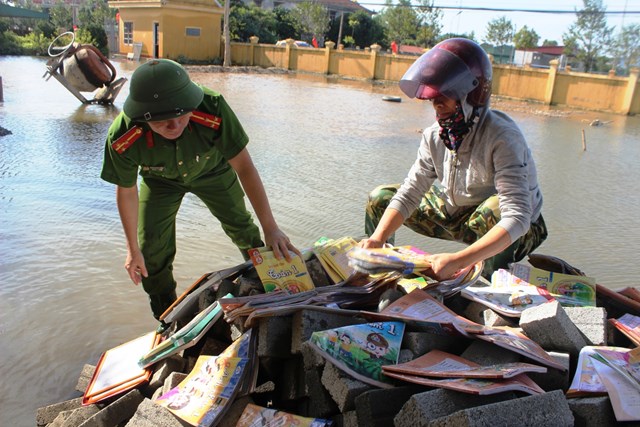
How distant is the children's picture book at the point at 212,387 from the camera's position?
1961mm

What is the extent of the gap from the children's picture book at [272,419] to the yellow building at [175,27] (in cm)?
3351

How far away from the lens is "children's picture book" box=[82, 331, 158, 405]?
7.93ft

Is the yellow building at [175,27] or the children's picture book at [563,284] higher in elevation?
the yellow building at [175,27]

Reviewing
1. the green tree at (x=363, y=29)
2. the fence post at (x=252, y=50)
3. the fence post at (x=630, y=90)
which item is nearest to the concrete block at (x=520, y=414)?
the fence post at (x=630, y=90)

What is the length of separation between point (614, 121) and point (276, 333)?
1987 centimetres

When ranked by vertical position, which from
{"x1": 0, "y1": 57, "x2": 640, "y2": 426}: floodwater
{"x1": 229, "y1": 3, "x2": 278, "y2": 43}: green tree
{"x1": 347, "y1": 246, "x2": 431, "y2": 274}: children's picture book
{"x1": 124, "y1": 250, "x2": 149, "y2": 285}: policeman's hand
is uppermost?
{"x1": 229, "y1": 3, "x2": 278, "y2": 43}: green tree

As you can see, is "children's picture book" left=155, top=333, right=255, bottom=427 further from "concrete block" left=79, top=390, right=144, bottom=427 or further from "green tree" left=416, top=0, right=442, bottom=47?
"green tree" left=416, top=0, right=442, bottom=47

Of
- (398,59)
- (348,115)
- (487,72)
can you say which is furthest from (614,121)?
(487,72)

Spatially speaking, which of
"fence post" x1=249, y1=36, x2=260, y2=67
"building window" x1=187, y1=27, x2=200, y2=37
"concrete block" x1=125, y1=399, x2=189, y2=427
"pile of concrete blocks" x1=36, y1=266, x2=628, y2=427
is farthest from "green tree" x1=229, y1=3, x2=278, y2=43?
"concrete block" x1=125, y1=399, x2=189, y2=427

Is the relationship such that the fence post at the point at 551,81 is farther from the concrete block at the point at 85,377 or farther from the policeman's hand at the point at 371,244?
the concrete block at the point at 85,377

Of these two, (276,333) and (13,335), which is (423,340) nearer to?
(276,333)

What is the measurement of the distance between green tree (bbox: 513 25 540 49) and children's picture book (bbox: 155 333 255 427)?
57.6 m

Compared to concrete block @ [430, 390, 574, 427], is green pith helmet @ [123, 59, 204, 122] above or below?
above

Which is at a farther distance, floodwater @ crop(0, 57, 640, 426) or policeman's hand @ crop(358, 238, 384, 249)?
floodwater @ crop(0, 57, 640, 426)
